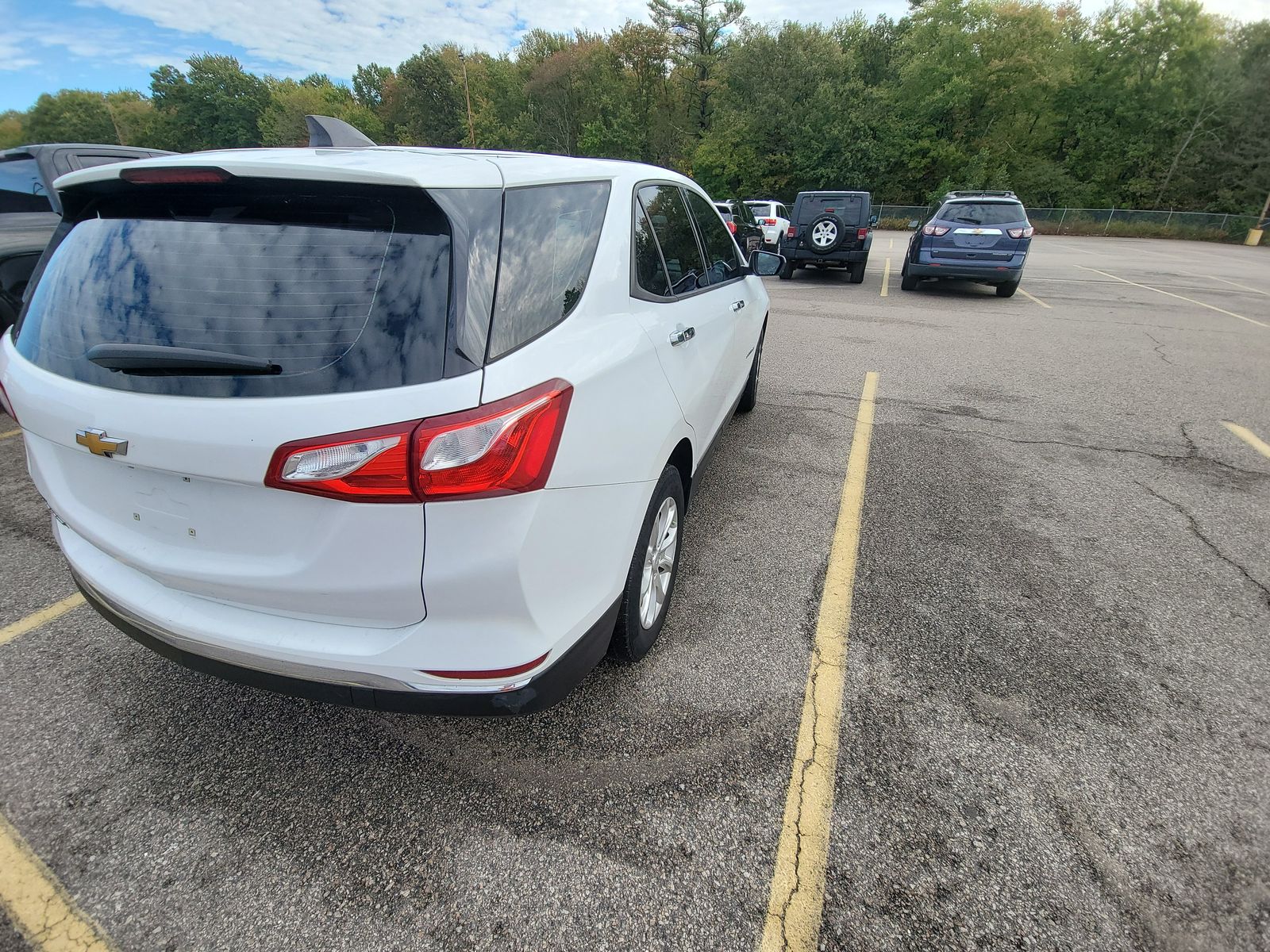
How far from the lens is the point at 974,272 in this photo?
37.2ft

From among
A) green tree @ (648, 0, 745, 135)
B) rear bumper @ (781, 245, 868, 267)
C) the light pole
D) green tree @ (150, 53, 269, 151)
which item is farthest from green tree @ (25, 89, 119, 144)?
rear bumper @ (781, 245, 868, 267)

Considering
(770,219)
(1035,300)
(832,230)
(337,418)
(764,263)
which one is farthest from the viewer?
(770,219)

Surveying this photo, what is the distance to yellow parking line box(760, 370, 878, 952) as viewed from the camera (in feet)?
5.38

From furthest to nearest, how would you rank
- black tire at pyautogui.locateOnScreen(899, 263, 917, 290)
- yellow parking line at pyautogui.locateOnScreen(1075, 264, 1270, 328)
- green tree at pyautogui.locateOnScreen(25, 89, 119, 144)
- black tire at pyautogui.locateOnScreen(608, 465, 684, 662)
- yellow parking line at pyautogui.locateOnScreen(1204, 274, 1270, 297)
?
green tree at pyautogui.locateOnScreen(25, 89, 119, 144) < yellow parking line at pyautogui.locateOnScreen(1204, 274, 1270, 297) < black tire at pyautogui.locateOnScreen(899, 263, 917, 290) < yellow parking line at pyautogui.locateOnScreen(1075, 264, 1270, 328) < black tire at pyautogui.locateOnScreen(608, 465, 684, 662)

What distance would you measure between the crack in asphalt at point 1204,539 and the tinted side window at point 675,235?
3118 millimetres

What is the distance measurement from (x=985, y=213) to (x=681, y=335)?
11.0m

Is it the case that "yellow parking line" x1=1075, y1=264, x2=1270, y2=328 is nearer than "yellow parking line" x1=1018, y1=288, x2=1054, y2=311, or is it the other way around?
"yellow parking line" x1=1075, y1=264, x2=1270, y2=328

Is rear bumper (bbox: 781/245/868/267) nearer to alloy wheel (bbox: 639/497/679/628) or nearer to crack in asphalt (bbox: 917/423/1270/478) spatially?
crack in asphalt (bbox: 917/423/1270/478)

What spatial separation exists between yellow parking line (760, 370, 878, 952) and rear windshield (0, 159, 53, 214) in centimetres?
696

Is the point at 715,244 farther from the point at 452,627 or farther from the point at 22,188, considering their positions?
the point at 22,188

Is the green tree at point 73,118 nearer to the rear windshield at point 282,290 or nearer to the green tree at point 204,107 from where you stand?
the green tree at point 204,107

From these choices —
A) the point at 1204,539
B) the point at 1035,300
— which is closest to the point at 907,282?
the point at 1035,300

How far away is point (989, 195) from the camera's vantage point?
11.3m

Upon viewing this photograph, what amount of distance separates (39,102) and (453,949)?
14491cm
